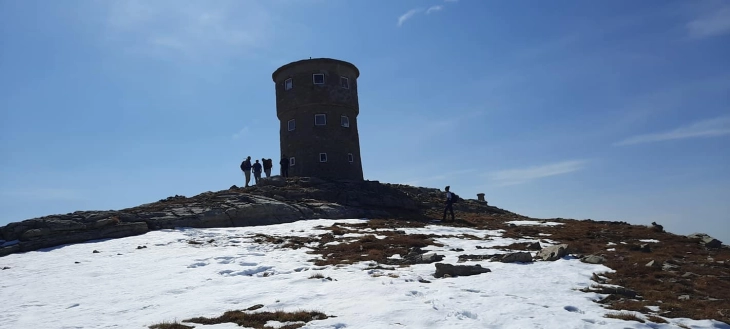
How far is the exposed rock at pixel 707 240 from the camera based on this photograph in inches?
839

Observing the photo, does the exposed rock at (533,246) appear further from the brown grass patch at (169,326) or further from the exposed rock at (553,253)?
the brown grass patch at (169,326)

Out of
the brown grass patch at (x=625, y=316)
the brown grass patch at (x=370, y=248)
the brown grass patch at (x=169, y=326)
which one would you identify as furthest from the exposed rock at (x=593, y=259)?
the brown grass patch at (x=169, y=326)

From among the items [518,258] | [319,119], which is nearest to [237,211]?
[319,119]

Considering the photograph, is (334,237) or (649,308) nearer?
(649,308)

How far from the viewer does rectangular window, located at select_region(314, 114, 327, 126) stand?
39.2 m

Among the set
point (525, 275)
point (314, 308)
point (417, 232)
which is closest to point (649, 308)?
point (525, 275)

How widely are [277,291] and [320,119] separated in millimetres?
27145

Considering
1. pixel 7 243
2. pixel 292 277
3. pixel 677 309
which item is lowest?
pixel 677 309

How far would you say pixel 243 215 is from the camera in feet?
89.5

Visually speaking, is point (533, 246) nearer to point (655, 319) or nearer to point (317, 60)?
point (655, 319)

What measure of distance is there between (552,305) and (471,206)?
28261 millimetres

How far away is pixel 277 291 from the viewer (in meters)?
13.2

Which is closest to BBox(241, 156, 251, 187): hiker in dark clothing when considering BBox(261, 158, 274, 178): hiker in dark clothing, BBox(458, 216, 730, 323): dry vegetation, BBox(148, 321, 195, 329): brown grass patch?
BBox(261, 158, 274, 178): hiker in dark clothing

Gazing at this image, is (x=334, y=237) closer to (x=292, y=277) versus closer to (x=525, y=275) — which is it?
(x=292, y=277)
